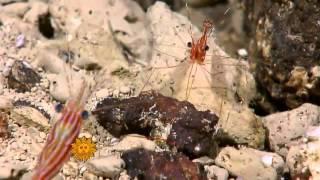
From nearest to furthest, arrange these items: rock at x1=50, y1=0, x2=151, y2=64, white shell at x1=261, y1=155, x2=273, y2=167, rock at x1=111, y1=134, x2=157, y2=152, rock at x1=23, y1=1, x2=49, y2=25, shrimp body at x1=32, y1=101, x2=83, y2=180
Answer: shrimp body at x1=32, y1=101, x2=83, y2=180, rock at x1=111, y1=134, x2=157, y2=152, white shell at x1=261, y1=155, x2=273, y2=167, rock at x1=50, y1=0, x2=151, y2=64, rock at x1=23, y1=1, x2=49, y2=25

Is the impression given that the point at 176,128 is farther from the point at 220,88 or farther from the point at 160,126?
the point at 220,88

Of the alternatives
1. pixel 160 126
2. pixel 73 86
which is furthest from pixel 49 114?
pixel 160 126

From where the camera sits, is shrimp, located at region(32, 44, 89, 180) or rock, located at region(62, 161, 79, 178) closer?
shrimp, located at region(32, 44, 89, 180)

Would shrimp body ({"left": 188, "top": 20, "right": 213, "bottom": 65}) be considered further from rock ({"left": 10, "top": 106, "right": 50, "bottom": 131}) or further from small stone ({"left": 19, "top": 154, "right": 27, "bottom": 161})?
small stone ({"left": 19, "top": 154, "right": 27, "bottom": 161})

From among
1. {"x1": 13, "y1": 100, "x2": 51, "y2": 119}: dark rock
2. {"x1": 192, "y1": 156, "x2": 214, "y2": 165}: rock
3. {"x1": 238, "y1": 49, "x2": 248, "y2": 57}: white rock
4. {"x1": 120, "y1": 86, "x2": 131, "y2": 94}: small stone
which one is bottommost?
{"x1": 192, "y1": 156, "x2": 214, "y2": 165}: rock

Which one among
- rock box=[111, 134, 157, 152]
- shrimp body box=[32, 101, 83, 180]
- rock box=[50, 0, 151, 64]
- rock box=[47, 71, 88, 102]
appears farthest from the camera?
rock box=[50, 0, 151, 64]

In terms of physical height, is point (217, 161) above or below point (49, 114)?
below

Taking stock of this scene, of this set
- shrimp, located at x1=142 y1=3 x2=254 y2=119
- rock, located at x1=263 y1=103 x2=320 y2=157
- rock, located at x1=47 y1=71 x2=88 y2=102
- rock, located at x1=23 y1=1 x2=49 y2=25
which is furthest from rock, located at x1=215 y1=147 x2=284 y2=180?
rock, located at x1=23 y1=1 x2=49 y2=25
